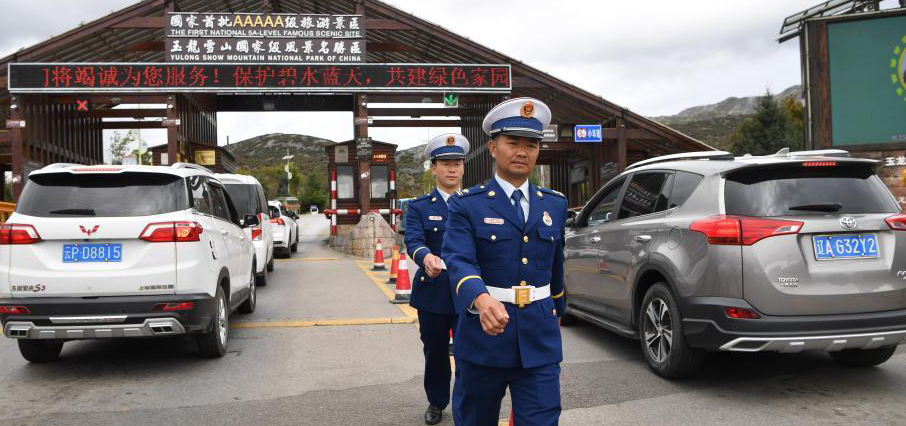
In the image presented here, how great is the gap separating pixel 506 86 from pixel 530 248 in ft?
62.7

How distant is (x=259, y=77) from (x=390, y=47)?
5.82m

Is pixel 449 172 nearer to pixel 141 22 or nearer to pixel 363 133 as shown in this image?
pixel 363 133

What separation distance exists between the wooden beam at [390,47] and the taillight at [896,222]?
69.0 ft

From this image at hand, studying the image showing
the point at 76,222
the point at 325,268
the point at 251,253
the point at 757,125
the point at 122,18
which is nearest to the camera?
the point at 76,222

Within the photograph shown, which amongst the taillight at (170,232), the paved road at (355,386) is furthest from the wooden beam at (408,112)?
the taillight at (170,232)

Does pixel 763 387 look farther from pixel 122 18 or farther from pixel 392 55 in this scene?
pixel 392 55

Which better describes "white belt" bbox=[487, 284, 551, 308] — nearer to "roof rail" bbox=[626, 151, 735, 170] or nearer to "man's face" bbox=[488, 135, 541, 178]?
"man's face" bbox=[488, 135, 541, 178]

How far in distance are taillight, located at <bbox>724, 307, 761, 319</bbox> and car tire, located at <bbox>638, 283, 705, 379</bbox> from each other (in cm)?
43

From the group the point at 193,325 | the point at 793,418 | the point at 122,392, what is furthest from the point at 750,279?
the point at 122,392

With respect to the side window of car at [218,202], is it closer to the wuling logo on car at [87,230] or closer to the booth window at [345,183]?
the wuling logo on car at [87,230]

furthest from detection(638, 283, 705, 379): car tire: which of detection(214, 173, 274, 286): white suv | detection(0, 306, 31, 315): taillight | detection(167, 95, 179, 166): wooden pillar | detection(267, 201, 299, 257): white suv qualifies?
detection(167, 95, 179, 166): wooden pillar

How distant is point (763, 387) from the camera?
4.93 meters

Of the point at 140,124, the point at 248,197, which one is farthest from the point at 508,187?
the point at 140,124

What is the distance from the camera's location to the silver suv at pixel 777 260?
4387 millimetres
